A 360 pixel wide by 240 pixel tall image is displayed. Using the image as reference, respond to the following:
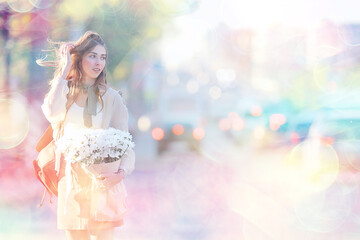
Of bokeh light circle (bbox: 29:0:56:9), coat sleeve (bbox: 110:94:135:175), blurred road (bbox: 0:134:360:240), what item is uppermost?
bokeh light circle (bbox: 29:0:56:9)

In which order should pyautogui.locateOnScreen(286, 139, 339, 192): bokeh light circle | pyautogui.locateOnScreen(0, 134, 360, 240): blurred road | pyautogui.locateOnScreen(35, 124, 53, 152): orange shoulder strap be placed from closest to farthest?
pyautogui.locateOnScreen(35, 124, 53, 152): orange shoulder strap
pyautogui.locateOnScreen(0, 134, 360, 240): blurred road
pyautogui.locateOnScreen(286, 139, 339, 192): bokeh light circle

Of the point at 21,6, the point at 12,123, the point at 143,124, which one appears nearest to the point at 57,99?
the point at 21,6

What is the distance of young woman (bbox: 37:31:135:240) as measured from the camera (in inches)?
137

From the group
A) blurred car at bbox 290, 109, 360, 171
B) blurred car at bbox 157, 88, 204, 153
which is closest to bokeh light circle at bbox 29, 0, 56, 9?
blurred car at bbox 290, 109, 360, 171

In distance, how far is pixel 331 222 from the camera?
7.68m

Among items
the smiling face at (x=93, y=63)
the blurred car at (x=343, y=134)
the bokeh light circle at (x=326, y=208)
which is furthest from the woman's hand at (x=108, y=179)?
the blurred car at (x=343, y=134)

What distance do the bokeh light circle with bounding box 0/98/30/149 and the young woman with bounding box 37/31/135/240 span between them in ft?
38.1

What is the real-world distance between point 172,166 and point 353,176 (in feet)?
17.1

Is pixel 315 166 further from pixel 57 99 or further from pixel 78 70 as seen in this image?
pixel 57 99

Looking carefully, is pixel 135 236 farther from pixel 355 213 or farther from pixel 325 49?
pixel 325 49

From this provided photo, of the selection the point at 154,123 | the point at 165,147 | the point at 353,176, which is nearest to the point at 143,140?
the point at 165,147

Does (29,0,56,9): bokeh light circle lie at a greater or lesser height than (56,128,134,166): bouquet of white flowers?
greater

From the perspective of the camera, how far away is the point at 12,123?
16.0 metres

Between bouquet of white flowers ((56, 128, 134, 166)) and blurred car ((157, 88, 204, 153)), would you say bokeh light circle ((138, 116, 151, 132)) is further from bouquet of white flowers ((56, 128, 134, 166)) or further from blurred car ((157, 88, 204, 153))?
bouquet of white flowers ((56, 128, 134, 166))
